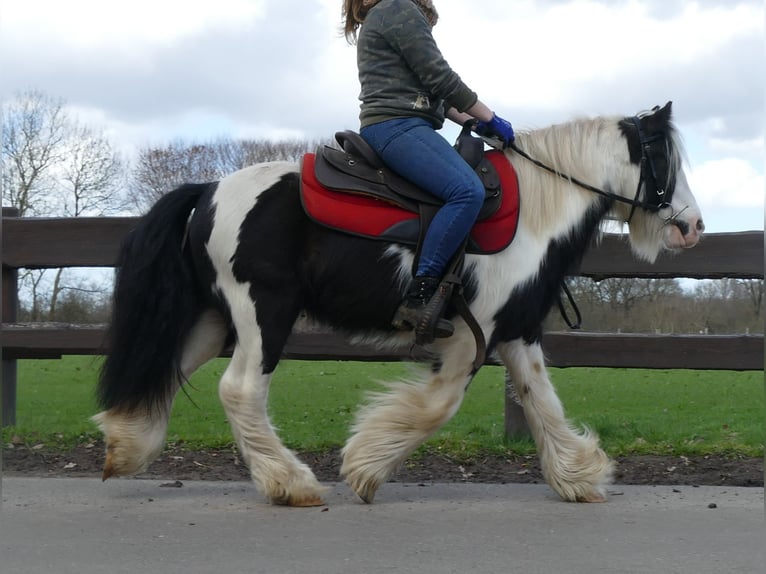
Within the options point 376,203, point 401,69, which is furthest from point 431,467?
point 401,69

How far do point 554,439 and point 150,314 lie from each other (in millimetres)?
2246

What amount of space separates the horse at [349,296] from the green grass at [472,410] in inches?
12.2

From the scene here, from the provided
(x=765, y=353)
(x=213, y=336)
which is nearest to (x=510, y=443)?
(x=765, y=353)

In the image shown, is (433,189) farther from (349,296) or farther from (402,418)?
(402,418)

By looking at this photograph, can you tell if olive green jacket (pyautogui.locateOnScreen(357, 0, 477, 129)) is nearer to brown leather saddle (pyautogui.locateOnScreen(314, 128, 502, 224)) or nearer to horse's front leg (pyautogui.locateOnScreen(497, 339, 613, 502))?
brown leather saddle (pyautogui.locateOnScreen(314, 128, 502, 224))

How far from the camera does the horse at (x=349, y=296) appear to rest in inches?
199

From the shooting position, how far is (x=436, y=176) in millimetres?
5000

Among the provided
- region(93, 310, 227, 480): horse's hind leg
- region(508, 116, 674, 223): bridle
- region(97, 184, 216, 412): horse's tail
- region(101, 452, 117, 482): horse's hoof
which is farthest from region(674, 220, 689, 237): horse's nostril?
region(101, 452, 117, 482): horse's hoof

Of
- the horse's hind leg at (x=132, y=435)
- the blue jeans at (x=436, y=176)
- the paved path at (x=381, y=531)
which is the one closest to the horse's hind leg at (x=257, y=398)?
the paved path at (x=381, y=531)

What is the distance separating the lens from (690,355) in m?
6.64

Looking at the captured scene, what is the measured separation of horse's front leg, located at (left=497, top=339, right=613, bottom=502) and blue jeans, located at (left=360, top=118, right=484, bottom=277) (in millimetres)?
759

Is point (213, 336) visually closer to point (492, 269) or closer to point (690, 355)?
point (492, 269)

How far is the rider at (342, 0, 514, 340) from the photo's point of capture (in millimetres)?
4957

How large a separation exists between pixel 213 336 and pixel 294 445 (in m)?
1.62
